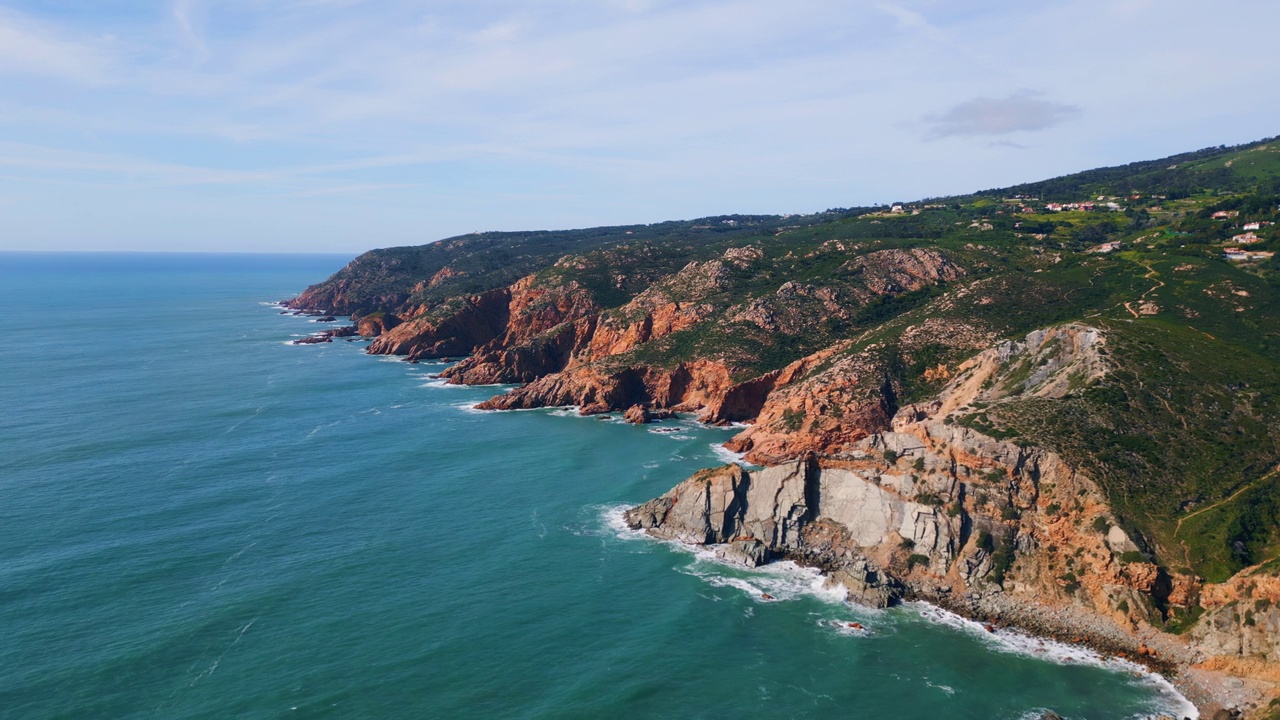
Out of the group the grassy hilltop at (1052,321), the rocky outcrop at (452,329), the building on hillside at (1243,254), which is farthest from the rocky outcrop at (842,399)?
the rocky outcrop at (452,329)

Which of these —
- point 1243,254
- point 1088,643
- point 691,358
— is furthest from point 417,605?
point 1243,254

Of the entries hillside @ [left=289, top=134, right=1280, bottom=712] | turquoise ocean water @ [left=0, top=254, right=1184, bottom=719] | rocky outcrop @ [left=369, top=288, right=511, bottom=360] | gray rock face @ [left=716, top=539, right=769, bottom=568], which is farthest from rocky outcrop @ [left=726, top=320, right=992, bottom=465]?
rocky outcrop @ [left=369, top=288, right=511, bottom=360]

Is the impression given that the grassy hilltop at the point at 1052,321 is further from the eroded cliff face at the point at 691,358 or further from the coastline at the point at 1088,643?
the coastline at the point at 1088,643

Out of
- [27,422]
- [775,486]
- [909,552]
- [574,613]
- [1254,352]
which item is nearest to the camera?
[574,613]

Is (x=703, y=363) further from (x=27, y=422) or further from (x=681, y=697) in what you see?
(x=27, y=422)

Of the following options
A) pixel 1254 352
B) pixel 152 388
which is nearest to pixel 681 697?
pixel 1254 352

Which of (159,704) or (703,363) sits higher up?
(703,363)
